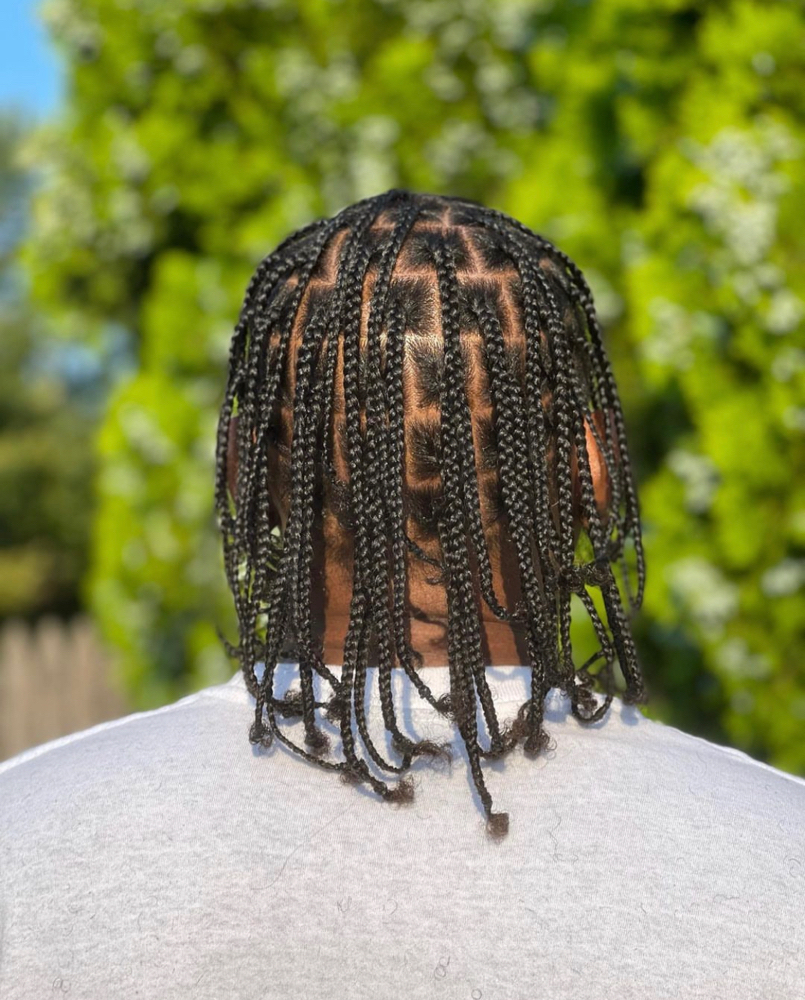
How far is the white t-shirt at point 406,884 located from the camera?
4.09ft

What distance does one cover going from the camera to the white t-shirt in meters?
1.25

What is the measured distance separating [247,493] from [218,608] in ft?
15.8

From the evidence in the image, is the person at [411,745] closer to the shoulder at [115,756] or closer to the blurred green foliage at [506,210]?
the shoulder at [115,756]

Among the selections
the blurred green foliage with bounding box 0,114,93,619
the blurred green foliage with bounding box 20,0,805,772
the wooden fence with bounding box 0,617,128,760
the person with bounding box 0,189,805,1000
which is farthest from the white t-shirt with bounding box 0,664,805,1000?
the blurred green foliage with bounding box 0,114,93,619

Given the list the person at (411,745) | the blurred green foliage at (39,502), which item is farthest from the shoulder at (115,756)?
the blurred green foliage at (39,502)

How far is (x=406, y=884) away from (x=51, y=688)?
7656 millimetres

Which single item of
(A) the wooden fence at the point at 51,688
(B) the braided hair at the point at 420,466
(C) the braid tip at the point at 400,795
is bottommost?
(A) the wooden fence at the point at 51,688

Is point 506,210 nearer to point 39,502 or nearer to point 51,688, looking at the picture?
point 51,688

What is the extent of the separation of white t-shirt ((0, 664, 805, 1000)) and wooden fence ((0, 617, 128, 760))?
719 centimetres

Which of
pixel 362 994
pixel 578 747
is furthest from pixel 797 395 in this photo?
pixel 362 994

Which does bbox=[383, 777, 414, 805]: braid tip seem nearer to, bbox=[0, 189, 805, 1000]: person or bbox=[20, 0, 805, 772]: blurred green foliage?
bbox=[0, 189, 805, 1000]: person

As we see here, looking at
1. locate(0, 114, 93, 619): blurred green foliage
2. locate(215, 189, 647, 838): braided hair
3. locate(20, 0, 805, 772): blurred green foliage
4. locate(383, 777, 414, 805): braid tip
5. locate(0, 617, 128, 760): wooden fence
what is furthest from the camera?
locate(0, 114, 93, 619): blurred green foliage

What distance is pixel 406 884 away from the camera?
4.18ft

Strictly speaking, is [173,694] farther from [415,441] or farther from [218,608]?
[415,441]
